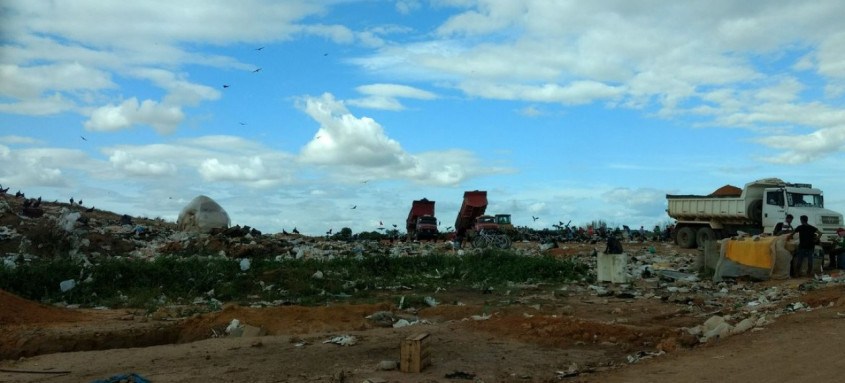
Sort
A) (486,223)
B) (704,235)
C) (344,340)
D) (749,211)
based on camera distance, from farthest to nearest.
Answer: (486,223) → (704,235) → (749,211) → (344,340)

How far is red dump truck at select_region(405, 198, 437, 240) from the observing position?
36.3m

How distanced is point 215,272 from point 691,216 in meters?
17.9

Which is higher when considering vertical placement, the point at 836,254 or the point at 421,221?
the point at 421,221

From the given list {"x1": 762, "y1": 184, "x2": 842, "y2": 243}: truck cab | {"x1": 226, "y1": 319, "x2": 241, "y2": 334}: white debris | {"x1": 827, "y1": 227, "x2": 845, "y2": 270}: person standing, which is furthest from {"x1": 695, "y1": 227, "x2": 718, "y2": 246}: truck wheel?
{"x1": 226, "y1": 319, "x2": 241, "y2": 334}: white debris

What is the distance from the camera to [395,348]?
7.16 metres

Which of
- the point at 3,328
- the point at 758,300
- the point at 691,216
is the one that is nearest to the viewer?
the point at 3,328

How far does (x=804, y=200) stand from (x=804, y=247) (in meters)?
8.20

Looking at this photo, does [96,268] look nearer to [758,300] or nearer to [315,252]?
[315,252]

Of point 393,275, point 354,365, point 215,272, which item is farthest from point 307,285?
point 354,365

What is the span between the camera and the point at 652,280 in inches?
612

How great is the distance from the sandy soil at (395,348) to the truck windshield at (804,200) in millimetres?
12938

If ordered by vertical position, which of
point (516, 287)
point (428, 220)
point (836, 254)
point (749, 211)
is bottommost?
→ point (516, 287)

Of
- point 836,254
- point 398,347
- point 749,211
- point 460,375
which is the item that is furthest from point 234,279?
point 749,211

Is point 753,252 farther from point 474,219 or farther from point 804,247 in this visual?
point 474,219
